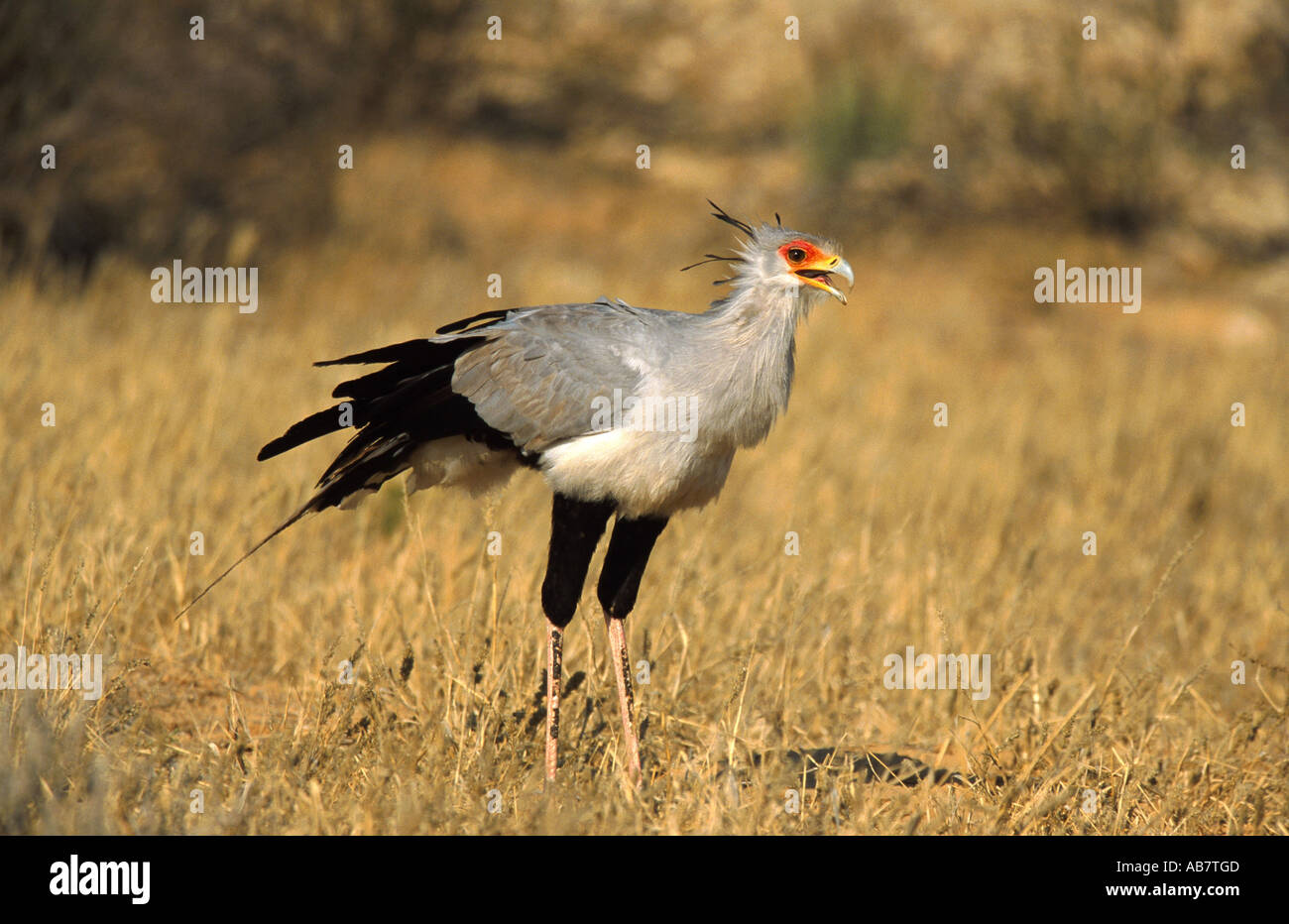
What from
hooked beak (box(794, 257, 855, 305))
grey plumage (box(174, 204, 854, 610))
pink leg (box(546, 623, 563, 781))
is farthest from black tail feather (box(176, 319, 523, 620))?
hooked beak (box(794, 257, 855, 305))

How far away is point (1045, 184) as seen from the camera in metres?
15.0

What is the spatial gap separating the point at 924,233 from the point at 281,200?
7.15m

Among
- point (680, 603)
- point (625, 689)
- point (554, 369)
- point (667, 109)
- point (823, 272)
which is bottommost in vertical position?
point (625, 689)

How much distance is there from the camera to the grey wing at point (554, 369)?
392 cm

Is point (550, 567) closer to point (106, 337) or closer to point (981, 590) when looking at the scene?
point (981, 590)

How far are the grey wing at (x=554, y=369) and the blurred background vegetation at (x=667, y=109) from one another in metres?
6.68

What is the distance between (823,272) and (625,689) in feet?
4.94

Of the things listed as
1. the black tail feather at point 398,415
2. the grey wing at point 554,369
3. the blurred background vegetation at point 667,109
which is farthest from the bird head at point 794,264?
the blurred background vegetation at point 667,109

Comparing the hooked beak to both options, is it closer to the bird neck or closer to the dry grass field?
the bird neck

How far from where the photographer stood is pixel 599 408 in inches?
153

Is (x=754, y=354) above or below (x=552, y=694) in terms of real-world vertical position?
above

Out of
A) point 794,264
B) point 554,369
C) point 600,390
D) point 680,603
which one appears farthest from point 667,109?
point 600,390

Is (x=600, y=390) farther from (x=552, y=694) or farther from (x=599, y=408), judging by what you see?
(x=552, y=694)

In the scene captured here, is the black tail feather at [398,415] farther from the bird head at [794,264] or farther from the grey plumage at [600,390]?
the bird head at [794,264]
